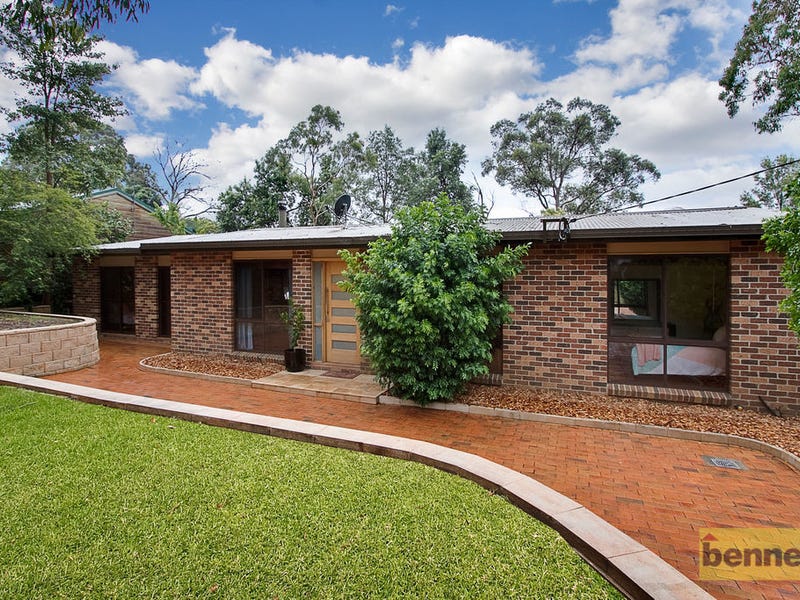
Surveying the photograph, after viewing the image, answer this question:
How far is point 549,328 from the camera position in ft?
21.3

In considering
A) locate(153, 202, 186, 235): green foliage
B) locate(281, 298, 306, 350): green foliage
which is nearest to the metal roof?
locate(281, 298, 306, 350): green foliage

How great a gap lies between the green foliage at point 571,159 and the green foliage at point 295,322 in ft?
70.7

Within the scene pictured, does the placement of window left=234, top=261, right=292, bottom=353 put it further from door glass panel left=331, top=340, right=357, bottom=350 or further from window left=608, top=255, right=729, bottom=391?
window left=608, top=255, right=729, bottom=391

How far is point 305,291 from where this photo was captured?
8.18 metres

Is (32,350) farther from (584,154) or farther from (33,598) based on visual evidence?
(584,154)

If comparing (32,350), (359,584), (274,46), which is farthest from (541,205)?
(359,584)

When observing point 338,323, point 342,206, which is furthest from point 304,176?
point 338,323

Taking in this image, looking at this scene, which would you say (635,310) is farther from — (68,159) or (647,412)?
(68,159)

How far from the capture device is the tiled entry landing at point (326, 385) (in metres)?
6.39

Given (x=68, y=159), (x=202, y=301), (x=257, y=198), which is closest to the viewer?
(x=202, y=301)

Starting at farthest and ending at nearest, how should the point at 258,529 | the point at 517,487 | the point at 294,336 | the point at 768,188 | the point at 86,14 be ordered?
the point at 768,188, the point at 294,336, the point at 86,14, the point at 517,487, the point at 258,529

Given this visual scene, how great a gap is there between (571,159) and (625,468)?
2616cm

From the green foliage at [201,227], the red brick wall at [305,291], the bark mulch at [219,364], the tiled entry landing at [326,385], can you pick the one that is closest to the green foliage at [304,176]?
the green foliage at [201,227]

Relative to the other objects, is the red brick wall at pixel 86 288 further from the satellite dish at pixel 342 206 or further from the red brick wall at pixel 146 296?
the satellite dish at pixel 342 206
